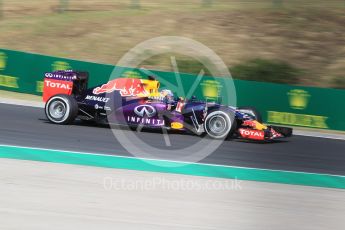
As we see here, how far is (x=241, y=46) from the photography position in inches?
856

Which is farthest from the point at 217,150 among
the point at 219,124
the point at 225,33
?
the point at 225,33

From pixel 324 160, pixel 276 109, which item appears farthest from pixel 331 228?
pixel 276 109

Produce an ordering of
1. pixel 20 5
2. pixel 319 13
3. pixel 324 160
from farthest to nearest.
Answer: pixel 20 5, pixel 319 13, pixel 324 160

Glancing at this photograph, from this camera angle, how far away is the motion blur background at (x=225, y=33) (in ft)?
67.3

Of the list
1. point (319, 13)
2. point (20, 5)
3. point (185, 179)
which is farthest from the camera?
point (20, 5)

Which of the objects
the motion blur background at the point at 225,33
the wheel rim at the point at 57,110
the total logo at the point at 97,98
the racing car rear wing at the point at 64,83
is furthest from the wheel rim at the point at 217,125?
the motion blur background at the point at 225,33

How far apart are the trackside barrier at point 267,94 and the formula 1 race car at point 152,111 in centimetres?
283

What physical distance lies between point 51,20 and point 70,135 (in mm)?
13372

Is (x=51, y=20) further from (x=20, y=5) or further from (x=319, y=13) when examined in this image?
(x=319, y=13)

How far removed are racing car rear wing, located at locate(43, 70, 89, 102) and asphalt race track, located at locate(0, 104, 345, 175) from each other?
59 cm

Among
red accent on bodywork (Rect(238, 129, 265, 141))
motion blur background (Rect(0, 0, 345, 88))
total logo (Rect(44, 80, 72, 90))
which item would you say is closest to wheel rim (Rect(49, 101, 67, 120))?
total logo (Rect(44, 80, 72, 90))

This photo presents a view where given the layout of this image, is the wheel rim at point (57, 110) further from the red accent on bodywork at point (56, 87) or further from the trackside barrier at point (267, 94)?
the trackside barrier at point (267, 94)

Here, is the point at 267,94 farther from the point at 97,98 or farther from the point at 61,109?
the point at 61,109

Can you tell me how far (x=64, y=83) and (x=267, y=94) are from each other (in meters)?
4.77
